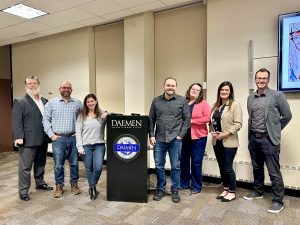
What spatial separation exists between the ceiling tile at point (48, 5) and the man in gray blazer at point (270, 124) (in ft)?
9.24

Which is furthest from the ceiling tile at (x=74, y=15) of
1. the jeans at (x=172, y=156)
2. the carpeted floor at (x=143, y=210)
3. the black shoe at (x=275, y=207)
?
the black shoe at (x=275, y=207)

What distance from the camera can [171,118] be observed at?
288 centimetres

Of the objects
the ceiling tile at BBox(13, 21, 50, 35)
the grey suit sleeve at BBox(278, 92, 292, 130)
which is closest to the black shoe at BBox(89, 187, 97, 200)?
the grey suit sleeve at BBox(278, 92, 292, 130)

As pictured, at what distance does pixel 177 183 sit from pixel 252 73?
171cm

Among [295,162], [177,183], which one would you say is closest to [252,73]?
[295,162]

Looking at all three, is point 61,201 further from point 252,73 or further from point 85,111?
point 252,73

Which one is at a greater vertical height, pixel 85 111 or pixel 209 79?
pixel 209 79

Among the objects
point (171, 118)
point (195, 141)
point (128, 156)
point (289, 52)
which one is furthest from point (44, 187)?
point (289, 52)

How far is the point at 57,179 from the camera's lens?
3178 millimetres

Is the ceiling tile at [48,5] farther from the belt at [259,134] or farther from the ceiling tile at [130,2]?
the belt at [259,134]

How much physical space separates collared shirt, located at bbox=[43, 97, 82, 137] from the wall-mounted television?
2.55 m

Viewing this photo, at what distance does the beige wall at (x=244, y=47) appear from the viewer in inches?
122

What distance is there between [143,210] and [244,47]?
95.4 inches

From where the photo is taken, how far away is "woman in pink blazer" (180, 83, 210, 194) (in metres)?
3.14
